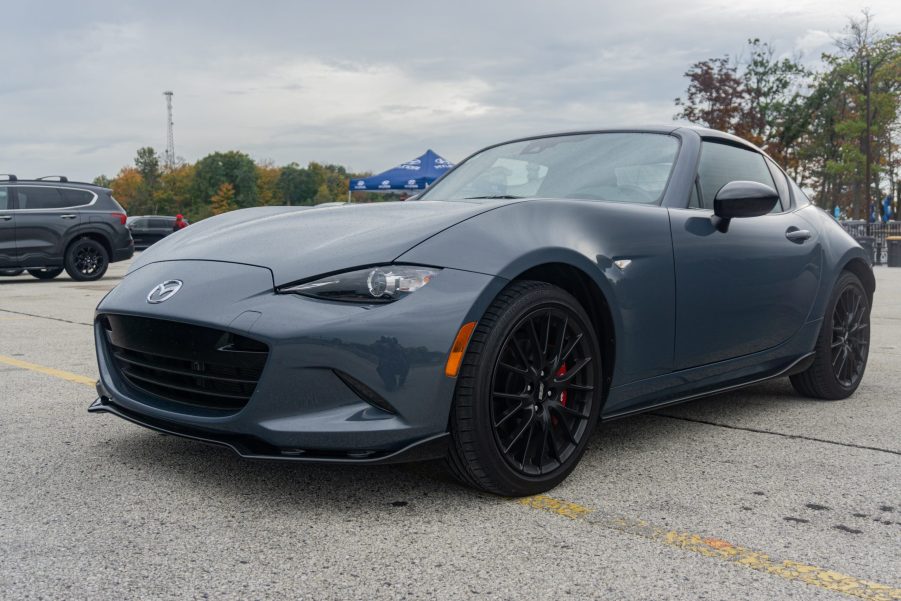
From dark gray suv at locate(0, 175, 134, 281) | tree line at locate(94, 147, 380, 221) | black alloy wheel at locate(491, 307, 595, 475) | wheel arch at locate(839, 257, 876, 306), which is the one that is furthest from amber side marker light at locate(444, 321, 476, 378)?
tree line at locate(94, 147, 380, 221)

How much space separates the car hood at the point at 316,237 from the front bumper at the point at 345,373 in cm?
15

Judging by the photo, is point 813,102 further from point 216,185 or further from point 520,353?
point 216,185

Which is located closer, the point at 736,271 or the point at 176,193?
the point at 736,271

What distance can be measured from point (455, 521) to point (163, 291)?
47.0 inches

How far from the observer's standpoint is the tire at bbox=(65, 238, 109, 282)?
14484 mm

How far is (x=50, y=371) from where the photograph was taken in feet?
17.4

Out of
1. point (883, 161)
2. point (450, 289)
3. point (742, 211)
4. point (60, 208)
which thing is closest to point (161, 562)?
point (450, 289)

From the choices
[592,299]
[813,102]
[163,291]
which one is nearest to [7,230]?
[163,291]

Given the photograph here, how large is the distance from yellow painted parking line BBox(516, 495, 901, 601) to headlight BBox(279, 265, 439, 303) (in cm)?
79

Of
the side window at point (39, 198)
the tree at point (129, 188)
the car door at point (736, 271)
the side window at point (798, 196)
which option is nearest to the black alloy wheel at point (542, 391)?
the car door at point (736, 271)

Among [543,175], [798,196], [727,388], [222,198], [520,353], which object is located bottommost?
[727,388]

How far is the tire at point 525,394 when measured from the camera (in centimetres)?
269

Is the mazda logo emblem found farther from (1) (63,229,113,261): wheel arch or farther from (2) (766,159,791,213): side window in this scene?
(1) (63,229,113,261): wheel arch

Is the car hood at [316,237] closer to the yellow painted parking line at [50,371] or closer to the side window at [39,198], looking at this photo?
the yellow painted parking line at [50,371]
